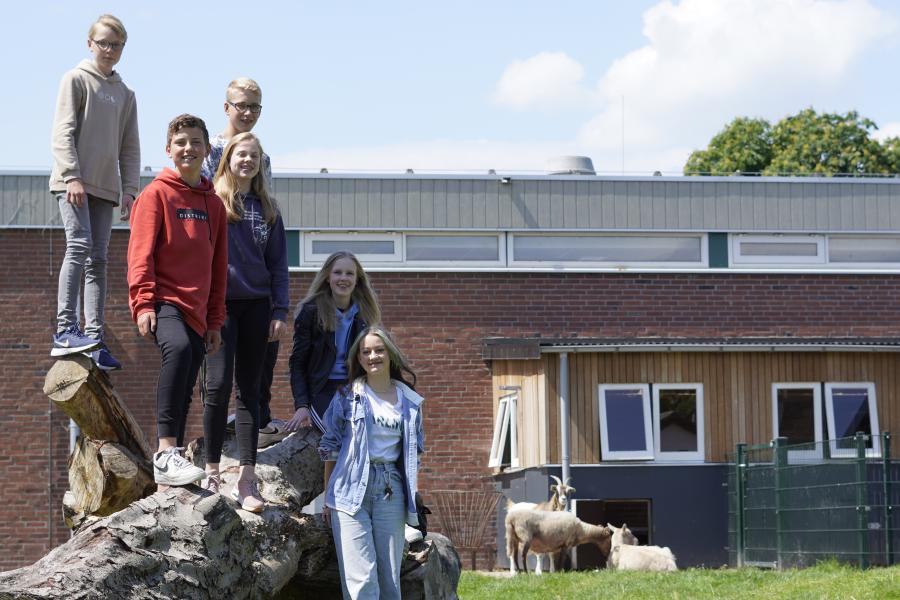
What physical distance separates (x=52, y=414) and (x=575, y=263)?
28.4 feet

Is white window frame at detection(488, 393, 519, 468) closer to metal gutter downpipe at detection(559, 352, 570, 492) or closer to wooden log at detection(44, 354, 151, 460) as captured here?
metal gutter downpipe at detection(559, 352, 570, 492)

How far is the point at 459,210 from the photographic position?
22734 mm

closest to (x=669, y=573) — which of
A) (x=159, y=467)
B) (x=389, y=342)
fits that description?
(x=389, y=342)

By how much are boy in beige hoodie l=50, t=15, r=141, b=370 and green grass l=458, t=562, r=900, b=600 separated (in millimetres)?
6231

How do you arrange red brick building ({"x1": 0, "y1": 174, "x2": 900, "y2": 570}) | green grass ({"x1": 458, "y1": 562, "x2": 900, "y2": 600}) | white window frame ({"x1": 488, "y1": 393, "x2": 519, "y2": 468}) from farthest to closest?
red brick building ({"x1": 0, "y1": 174, "x2": 900, "y2": 570}) → white window frame ({"x1": 488, "y1": 393, "x2": 519, "y2": 468}) → green grass ({"x1": 458, "y1": 562, "x2": 900, "y2": 600})

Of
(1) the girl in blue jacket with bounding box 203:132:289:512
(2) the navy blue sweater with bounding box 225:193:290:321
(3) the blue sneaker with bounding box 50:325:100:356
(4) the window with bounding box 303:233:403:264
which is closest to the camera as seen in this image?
(1) the girl in blue jacket with bounding box 203:132:289:512

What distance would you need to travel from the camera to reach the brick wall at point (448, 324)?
2197 centimetres

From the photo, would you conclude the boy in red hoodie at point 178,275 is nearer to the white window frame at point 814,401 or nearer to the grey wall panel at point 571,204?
the white window frame at point 814,401

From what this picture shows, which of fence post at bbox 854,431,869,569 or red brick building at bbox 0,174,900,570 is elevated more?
red brick building at bbox 0,174,900,570

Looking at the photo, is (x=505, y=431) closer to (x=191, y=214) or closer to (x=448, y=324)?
(x=448, y=324)

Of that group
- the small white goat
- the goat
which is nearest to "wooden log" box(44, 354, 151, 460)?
the small white goat

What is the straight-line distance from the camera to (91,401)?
25.1 feet

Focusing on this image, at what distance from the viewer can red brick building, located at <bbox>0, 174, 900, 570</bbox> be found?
22078 millimetres

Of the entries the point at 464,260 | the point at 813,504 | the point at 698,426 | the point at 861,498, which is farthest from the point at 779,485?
the point at 464,260
